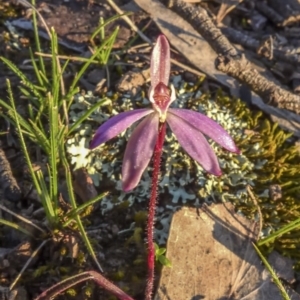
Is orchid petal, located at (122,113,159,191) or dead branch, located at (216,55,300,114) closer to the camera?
orchid petal, located at (122,113,159,191)

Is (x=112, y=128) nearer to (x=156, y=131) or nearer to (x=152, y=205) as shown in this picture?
(x=156, y=131)

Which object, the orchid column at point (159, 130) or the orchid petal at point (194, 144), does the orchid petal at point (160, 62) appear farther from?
the orchid petal at point (194, 144)

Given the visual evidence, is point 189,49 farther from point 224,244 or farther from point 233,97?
point 224,244

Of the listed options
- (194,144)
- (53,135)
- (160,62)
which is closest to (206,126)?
(194,144)

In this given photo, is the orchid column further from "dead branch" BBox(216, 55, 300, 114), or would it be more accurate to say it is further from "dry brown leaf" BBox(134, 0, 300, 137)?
"dry brown leaf" BBox(134, 0, 300, 137)

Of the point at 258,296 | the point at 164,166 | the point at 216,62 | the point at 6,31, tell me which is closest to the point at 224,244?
the point at 258,296

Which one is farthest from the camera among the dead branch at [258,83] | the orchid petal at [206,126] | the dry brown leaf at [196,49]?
the dry brown leaf at [196,49]

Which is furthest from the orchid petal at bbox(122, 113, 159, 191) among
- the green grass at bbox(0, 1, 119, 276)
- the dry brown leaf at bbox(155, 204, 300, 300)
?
the dry brown leaf at bbox(155, 204, 300, 300)

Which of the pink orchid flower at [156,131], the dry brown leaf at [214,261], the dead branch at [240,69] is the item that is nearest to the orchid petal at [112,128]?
the pink orchid flower at [156,131]
